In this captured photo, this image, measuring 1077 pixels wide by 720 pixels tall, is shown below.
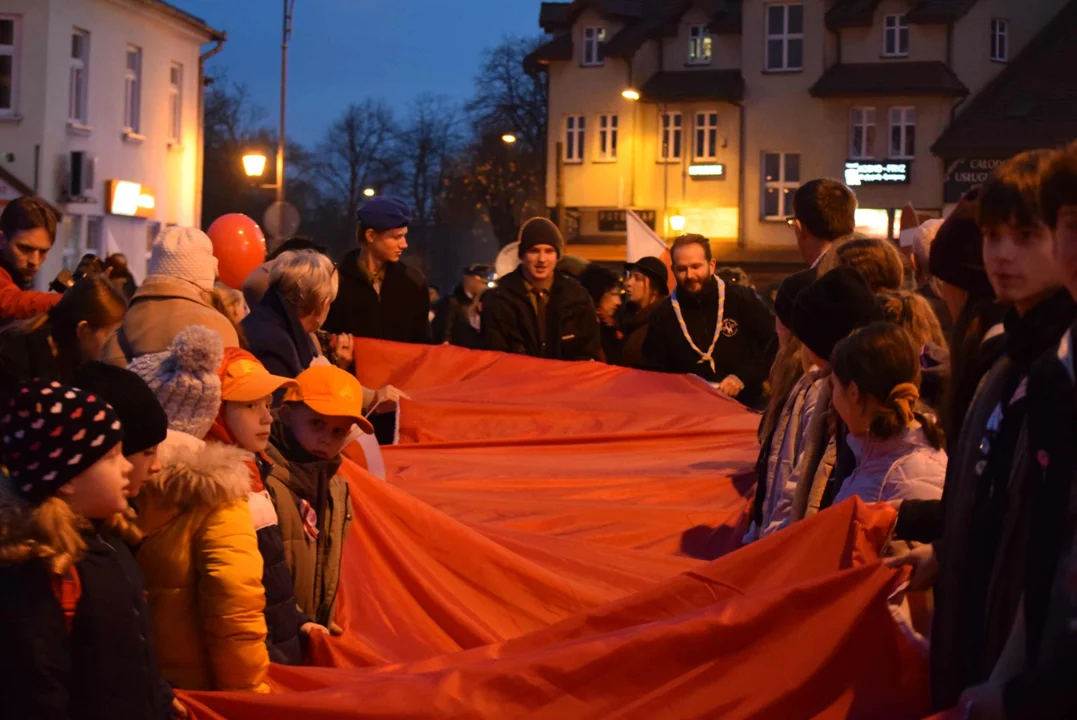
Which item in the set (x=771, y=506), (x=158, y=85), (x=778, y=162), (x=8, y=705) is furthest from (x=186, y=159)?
(x=8, y=705)

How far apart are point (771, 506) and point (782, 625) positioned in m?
2.17

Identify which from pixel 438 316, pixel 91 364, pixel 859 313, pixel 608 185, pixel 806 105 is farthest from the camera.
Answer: pixel 608 185

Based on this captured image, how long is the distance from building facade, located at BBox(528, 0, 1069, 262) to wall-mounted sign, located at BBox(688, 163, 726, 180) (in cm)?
4

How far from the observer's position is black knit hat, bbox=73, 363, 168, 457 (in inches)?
152

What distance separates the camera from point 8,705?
3.37m

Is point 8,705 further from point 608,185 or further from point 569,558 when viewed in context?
point 608,185

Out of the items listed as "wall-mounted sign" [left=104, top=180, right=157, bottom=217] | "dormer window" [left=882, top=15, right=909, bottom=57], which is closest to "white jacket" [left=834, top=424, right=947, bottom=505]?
"wall-mounted sign" [left=104, top=180, right=157, bottom=217]

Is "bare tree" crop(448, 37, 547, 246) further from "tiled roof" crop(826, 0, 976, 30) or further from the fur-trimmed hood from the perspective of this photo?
the fur-trimmed hood

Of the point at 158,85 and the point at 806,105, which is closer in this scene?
the point at 158,85

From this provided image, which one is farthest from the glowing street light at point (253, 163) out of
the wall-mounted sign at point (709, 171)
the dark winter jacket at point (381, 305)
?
the wall-mounted sign at point (709, 171)

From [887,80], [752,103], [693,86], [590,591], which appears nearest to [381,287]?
[590,591]

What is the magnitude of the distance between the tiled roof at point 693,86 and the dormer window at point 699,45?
17.1 inches

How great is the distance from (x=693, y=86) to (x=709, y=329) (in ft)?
133

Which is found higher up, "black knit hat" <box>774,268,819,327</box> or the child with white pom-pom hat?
"black knit hat" <box>774,268,819,327</box>
